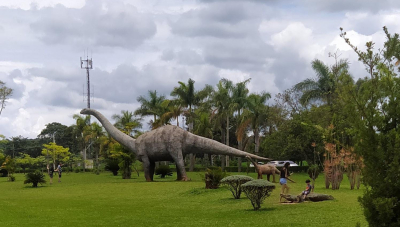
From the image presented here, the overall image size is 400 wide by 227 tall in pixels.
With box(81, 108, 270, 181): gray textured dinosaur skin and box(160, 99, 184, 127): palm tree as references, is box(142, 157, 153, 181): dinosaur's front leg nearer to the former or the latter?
box(81, 108, 270, 181): gray textured dinosaur skin

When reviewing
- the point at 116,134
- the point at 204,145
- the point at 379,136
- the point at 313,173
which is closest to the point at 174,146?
the point at 204,145

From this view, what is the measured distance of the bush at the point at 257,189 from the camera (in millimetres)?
13203

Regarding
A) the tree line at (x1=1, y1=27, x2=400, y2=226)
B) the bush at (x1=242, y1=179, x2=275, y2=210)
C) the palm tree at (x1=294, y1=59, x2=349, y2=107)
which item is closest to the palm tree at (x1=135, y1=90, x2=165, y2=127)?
the tree line at (x1=1, y1=27, x2=400, y2=226)

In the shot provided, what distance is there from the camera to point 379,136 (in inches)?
271

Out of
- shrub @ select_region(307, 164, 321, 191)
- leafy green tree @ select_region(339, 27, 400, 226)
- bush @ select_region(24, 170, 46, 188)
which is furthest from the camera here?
bush @ select_region(24, 170, 46, 188)

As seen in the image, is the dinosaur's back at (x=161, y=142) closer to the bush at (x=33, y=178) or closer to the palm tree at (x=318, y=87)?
the bush at (x=33, y=178)

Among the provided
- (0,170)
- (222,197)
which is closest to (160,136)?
(222,197)

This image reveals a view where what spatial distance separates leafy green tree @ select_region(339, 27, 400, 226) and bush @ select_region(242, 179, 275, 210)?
6.17m

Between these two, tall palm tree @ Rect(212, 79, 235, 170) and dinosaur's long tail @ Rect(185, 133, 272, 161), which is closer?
dinosaur's long tail @ Rect(185, 133, 272, 161)

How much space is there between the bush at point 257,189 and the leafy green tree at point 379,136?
6.17m

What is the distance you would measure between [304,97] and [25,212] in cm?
2707

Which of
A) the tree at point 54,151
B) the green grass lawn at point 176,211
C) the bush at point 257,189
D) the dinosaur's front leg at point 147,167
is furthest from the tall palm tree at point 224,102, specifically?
the bush at point 257,189

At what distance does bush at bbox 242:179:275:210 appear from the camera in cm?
1320

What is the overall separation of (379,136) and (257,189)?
683 cm
